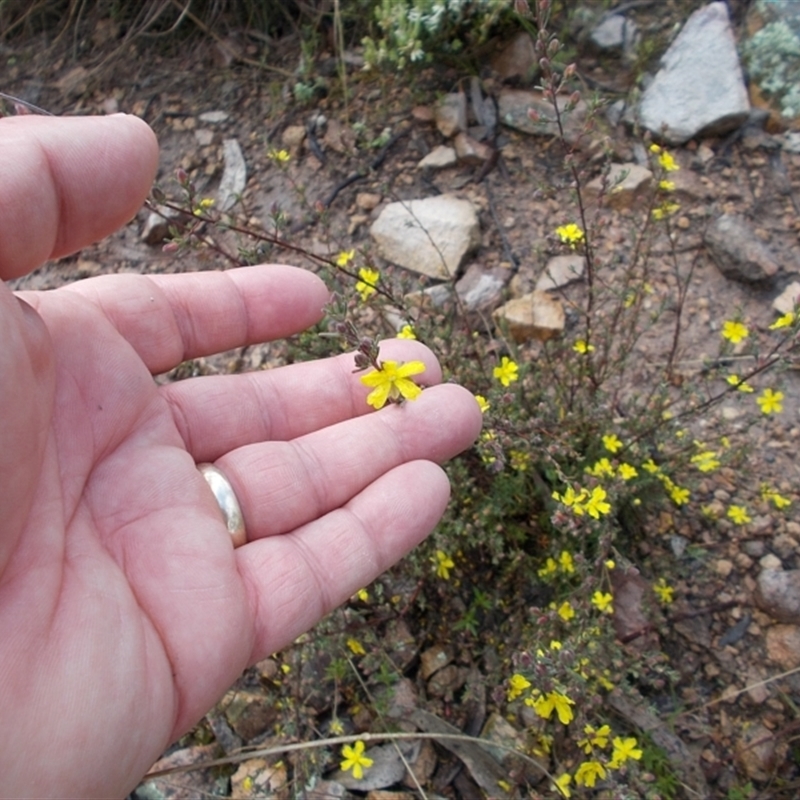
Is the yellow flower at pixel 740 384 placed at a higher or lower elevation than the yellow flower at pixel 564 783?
higher

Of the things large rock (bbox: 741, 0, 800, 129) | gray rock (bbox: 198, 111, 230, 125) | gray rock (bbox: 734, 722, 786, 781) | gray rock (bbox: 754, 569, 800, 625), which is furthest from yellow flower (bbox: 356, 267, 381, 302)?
large rock (bbox: 741, 0, 800, 129)

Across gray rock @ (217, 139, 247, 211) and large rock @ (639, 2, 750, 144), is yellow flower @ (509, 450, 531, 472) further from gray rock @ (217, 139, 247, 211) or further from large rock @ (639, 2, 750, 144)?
gray rock @ (217, 139, 247, 211)

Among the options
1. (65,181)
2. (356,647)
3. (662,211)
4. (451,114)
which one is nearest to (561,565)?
(356,647)

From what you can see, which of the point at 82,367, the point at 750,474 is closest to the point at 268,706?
the point at 82,367

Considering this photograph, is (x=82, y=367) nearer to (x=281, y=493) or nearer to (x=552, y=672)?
(x=281, y=493)

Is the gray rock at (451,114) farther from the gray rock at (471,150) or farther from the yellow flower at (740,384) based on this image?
the yellow flower at (740,384)

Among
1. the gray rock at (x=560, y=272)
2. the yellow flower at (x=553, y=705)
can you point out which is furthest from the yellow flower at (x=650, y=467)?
the gray rock at (x=560, y=272)
